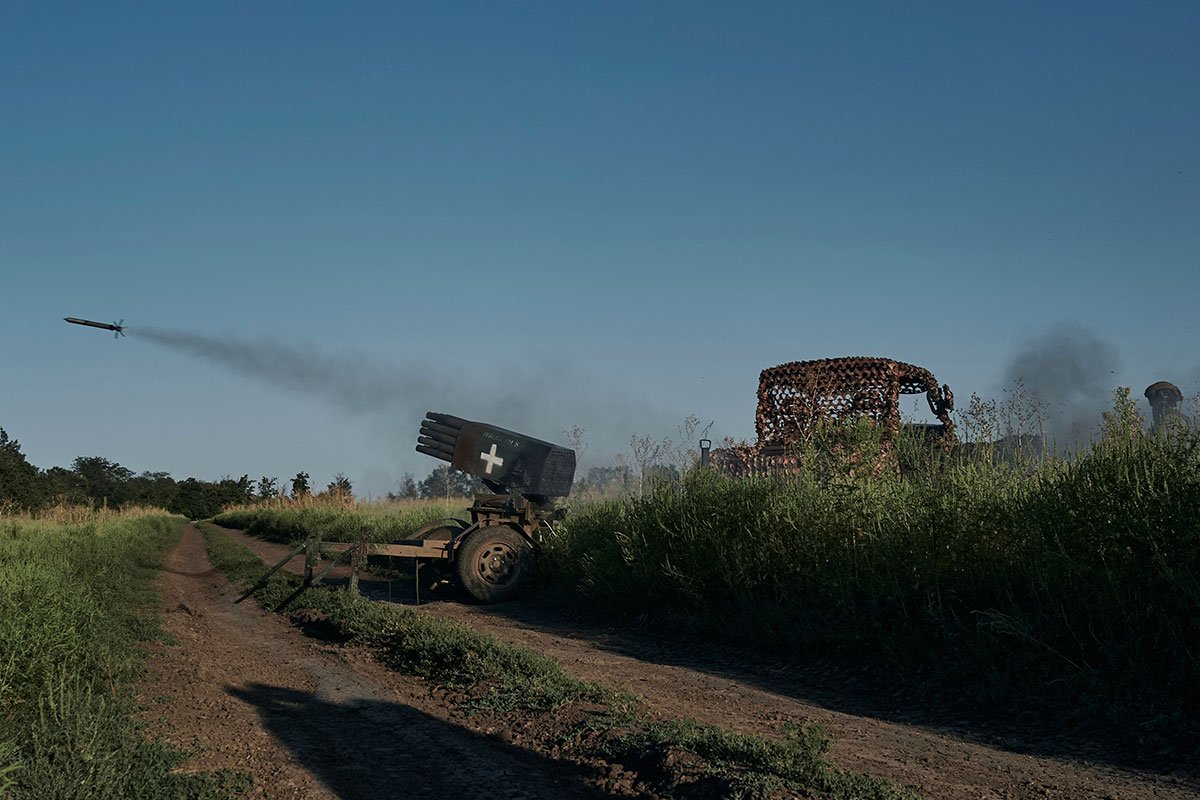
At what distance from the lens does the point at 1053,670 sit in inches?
265

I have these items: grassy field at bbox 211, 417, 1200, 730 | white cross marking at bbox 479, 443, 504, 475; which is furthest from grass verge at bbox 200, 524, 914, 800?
white cross marking at bbox 479, 443, 504, 475

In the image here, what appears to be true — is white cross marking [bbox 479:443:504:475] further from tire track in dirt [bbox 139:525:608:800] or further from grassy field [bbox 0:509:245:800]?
grassy field [bbox 0:509:245:800]

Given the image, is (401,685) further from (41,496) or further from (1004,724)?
(41,496)

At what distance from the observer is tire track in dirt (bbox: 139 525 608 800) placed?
513 cm

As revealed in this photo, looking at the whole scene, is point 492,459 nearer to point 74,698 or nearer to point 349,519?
point 74,698

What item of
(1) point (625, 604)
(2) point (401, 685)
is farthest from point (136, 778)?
(1) point (625, 604)

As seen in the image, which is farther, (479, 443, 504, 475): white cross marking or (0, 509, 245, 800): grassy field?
(479, 443, 504, 475): white cross marking

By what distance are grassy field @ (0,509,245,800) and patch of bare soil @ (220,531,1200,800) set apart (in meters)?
3.31

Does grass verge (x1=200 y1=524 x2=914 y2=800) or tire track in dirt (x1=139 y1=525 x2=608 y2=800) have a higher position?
grass verge (x1=200 y1=524 x2=914 y2=800)

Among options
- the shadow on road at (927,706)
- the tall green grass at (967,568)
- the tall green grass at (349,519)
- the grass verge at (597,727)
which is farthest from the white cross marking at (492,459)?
the tall green grass at (349,519)

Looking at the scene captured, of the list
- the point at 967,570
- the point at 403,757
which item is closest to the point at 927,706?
the point at 967,570

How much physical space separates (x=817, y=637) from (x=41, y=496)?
133 feet

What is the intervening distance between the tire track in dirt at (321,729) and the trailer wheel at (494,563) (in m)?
3.70

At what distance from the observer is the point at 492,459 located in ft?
50.0
